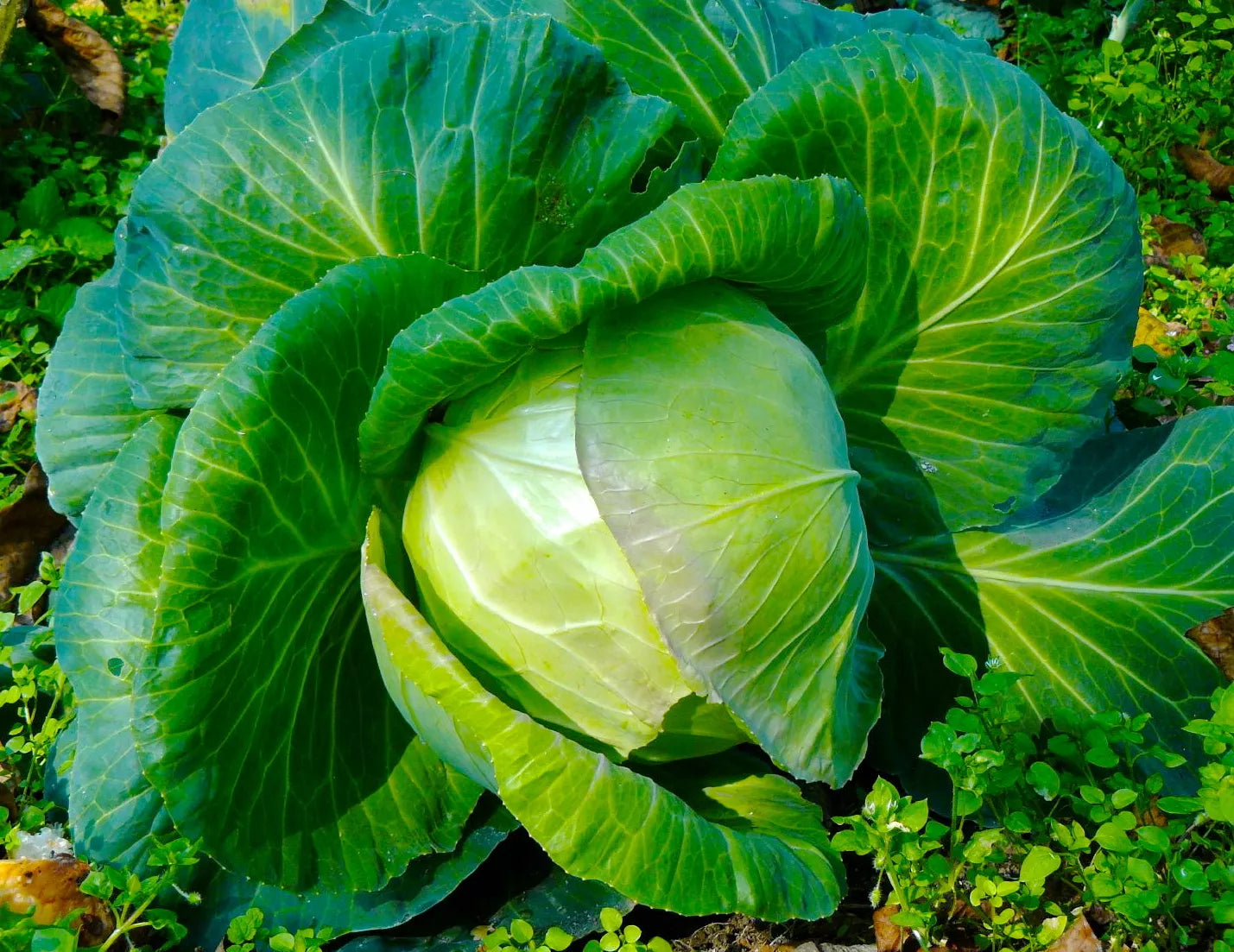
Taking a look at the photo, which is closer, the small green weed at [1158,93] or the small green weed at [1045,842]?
the small green weed at [1045,842]

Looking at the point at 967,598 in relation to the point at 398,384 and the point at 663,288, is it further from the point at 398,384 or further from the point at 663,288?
the point at 398,384

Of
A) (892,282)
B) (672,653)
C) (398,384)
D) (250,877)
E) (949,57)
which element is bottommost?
(250,877)

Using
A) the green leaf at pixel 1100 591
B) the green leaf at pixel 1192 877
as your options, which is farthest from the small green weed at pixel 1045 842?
the green leaf at pixel 1100 591

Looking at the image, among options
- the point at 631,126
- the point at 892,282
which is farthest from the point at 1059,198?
the point at 631,126

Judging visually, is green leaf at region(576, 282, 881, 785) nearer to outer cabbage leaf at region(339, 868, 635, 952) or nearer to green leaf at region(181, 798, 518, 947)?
outer cabbage leaf at region(339, 868, 635, 952)

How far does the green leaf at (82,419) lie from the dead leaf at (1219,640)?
2.77 metres

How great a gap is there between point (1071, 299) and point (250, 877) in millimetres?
2256

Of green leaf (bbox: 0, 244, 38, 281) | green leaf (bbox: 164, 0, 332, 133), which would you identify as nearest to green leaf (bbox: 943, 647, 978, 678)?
green leaf (bbox: 164, 0, 332, 133)

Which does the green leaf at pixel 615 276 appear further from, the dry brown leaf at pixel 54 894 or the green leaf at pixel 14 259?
the green leaf at pixel 14 259

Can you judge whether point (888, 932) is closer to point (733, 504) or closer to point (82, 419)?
point (733, 504)

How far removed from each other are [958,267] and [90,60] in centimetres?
433

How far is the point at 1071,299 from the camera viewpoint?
260 cm

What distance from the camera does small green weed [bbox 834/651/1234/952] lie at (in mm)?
1952

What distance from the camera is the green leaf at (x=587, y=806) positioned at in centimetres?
189
